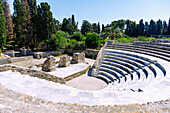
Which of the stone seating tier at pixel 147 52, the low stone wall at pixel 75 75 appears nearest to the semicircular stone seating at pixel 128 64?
the stone seating tier at pixel 147 52

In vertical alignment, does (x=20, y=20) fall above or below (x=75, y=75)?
above

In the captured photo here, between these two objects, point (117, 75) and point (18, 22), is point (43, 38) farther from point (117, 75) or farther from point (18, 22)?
point (117, 75)

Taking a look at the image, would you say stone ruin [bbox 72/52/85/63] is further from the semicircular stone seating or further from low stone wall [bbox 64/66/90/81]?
the semicircular stone seating

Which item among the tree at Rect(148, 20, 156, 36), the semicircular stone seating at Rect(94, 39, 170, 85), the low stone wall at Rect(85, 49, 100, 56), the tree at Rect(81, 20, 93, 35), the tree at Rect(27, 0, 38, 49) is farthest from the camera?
the tree at Rect(81, 20, 93, 35)

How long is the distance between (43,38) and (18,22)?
4.88 m

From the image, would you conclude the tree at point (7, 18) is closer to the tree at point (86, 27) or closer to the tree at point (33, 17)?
the tree at point (33, 17)

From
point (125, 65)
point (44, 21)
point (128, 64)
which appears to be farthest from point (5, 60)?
point (128, 64)

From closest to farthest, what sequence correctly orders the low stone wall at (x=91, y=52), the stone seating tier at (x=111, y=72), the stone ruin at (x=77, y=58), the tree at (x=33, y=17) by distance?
the stone seating tier at (x=111, y=72), the stone ruin at (x=77, y=58), the low stone wall at (x=91, y=52), the tree at (x=33, y=17)

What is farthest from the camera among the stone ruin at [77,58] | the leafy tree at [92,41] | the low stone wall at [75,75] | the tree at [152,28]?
the tree at [152,28]

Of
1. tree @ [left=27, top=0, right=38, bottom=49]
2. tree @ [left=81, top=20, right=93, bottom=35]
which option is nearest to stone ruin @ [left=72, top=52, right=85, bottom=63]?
tree @ [left=27, top=0, right=38, bottom=49]

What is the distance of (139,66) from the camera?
9.34m

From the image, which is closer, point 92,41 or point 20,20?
point 20,20

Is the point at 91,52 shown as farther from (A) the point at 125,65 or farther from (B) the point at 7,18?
(B) the point at 7,18

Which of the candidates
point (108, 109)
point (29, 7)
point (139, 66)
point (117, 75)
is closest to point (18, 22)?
point (29, 7)
